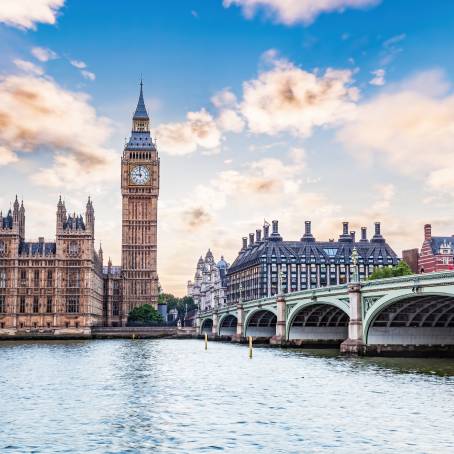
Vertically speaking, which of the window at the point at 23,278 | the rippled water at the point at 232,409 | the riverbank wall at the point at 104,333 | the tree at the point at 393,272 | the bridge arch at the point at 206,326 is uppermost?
the window at the point at 23,278

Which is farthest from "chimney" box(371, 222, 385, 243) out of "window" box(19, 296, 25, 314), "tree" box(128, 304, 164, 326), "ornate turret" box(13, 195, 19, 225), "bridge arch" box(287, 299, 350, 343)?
"bridge arch" box(287, 299, 350, 343)

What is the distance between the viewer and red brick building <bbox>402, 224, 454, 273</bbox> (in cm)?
14162

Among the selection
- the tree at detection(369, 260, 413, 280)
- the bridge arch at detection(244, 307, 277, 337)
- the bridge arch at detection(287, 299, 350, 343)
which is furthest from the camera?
the tree at detection(369, 260, 413, 280)

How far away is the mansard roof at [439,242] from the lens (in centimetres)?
14475

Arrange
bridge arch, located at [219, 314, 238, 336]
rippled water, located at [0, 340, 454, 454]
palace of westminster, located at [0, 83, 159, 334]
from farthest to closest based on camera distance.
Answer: palace of westminster, located at [0, 83, 159, 334], bridge arch, located at [219, 314, 238, 336], rippled water, located at [0, 340, 454, 454]

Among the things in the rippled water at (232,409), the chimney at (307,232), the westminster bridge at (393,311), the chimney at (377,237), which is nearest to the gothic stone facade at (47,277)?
the chimney at (307,232)

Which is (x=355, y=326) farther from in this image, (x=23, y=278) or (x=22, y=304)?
(x=23, y=278)

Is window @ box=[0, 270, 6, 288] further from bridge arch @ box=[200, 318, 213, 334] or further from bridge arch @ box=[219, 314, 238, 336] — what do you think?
bridge arch @ box=[219, 314, 238, 336]

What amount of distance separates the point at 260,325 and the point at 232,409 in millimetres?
87653

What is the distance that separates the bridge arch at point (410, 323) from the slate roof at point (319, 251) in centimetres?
10996

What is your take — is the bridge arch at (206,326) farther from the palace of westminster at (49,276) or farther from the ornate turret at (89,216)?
the ornate turret at (89,216)

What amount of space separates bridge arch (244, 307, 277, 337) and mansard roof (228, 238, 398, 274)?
59.6 m

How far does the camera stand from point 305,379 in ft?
160

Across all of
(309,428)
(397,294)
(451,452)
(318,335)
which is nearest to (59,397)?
(309,428)
